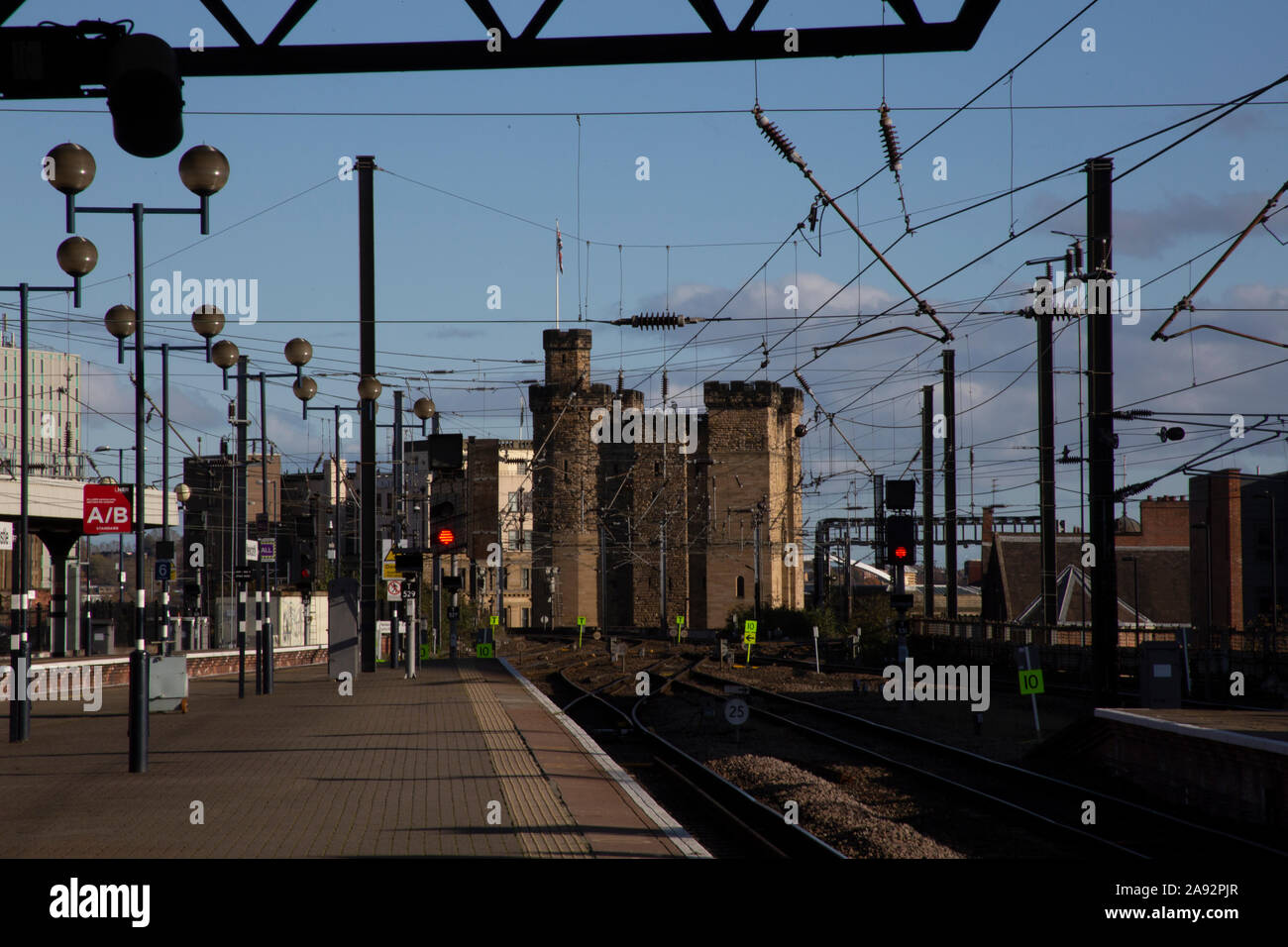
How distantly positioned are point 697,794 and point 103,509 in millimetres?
14252

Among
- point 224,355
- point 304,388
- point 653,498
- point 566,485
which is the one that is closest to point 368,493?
point 304,388

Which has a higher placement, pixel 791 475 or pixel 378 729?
pixel 791 475

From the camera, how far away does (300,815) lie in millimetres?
12352

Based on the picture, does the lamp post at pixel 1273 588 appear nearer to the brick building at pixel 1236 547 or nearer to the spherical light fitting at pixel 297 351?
the brick building at pixel 1236 547

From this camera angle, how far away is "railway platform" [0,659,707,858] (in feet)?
36.1

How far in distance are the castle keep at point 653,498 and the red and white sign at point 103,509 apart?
A: 200 ft

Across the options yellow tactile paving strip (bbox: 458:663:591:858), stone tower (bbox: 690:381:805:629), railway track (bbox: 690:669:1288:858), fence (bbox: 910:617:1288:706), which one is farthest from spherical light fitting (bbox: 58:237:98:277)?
stone tower (bbox: 690:381:805:629)

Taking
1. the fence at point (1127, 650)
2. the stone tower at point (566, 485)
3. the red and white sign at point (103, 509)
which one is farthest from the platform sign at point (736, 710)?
the stone tower at point (566, 485)

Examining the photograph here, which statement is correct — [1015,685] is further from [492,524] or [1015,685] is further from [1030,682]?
[492,524]

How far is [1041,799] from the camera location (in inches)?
672
